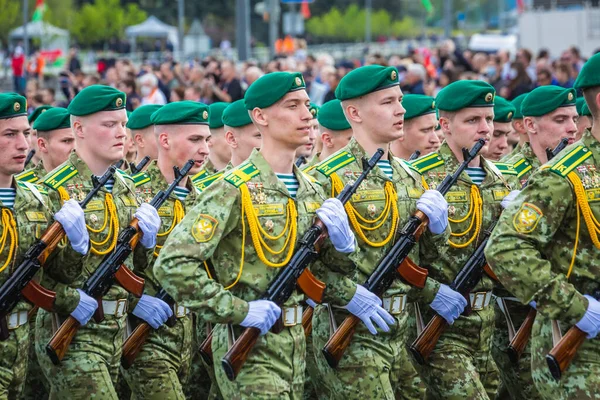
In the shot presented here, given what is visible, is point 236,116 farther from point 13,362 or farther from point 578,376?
point 578,376

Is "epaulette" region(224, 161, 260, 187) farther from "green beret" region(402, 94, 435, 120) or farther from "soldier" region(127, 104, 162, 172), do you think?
"soldier" region(127, 104, 162, 172)

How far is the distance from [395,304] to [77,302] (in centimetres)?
183

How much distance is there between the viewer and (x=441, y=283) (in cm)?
758

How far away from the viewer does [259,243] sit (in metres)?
5.98

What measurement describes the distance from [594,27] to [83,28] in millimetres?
28845

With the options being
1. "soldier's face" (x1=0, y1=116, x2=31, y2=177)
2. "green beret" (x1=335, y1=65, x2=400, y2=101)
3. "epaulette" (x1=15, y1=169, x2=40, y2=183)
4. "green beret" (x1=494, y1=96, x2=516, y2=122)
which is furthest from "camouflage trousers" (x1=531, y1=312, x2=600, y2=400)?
"epaulette" (x1=15, y1=169, x2=40, y2=183)

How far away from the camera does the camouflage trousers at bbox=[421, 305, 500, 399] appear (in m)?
7.32

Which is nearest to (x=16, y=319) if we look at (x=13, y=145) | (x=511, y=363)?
(x=13, y=145)

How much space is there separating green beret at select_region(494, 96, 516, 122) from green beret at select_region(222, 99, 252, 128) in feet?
5.97

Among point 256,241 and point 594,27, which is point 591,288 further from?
point 594,27

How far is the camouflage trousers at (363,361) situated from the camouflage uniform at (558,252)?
126 cm

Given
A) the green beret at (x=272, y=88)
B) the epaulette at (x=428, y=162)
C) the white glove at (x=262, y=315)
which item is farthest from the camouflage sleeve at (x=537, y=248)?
A: the epaulette at (x=428, y=162)

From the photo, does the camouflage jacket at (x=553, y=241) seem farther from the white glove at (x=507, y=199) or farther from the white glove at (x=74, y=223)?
the white glove at (x=74, y=223)

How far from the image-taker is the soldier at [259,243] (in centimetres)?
575
